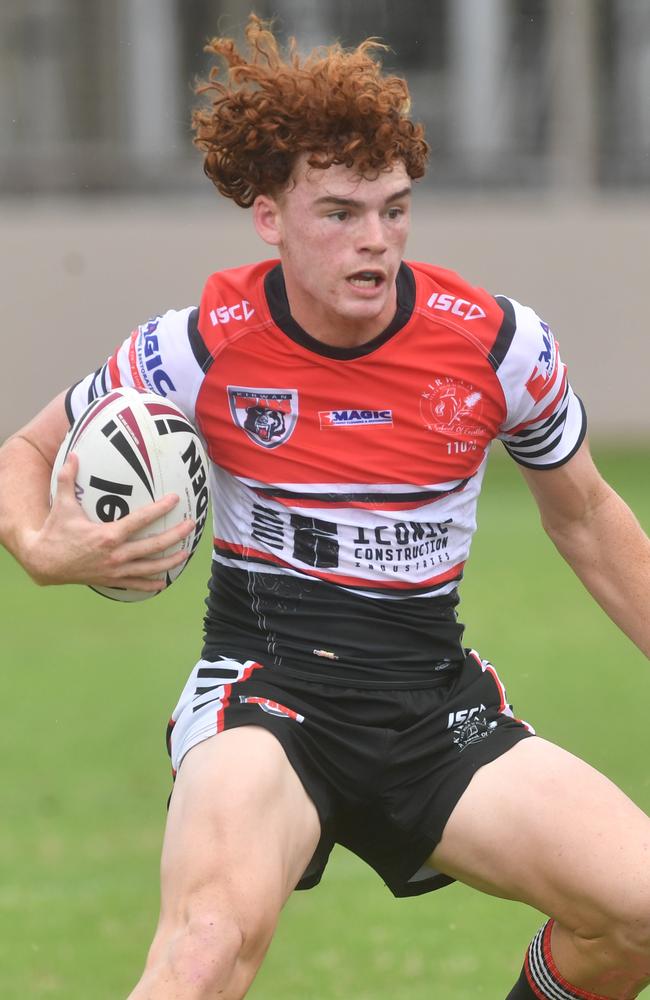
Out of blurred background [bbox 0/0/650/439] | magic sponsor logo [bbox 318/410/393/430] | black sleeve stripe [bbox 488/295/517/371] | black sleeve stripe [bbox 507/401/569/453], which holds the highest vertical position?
black sleeve stripe [bbox 488/295/517/371]

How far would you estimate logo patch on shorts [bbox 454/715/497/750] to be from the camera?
4.20m

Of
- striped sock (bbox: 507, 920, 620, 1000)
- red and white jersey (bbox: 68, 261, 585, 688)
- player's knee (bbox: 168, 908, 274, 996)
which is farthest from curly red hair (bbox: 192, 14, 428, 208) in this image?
striped sock (bbox: 507, 920, 620, 1000)

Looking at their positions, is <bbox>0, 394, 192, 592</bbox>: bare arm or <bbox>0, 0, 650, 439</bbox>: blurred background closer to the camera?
<bbox>0, 394, 192, 592</bbox>: bare arm

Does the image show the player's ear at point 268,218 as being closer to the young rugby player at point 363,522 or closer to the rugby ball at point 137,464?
the young rugby player at point 363,522

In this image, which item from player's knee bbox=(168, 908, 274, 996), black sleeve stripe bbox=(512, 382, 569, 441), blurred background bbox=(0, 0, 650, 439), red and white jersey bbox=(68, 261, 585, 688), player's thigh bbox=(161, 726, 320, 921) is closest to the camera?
player's knee bbox=(168, 908, 274, 996)

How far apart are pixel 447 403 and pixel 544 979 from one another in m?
1.51

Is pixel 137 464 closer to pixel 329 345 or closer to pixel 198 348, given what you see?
pixel 198 348

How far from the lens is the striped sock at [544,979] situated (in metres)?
4.22

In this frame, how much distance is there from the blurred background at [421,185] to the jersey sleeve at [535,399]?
16664 mm

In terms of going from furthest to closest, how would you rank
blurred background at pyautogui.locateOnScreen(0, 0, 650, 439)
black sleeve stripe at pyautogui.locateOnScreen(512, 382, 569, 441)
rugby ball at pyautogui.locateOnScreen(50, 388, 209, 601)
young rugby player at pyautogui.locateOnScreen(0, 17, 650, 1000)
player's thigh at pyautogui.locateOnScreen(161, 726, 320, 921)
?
blurred background at pyautogui.locateOnScreen(0, 0, 650, 439), black sleeve stripe at pyautogui.locateOnScreen(512, 382, 569, 441), rugby ball at pyautogui.locateOnScreen(50, 388, 209, 601), young rugby player at pyautogui.locateOnScreen(0, 17, 650, 1000), player's thigh at pyautogui.locateOnScreen(161, 726, 320, 921)

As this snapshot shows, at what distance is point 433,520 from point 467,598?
26.9ft

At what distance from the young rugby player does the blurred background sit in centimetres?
1664

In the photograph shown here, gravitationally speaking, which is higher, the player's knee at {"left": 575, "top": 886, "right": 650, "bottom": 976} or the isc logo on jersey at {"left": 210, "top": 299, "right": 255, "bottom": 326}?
the isc logo on jersey at {"left": 210, "top": 299, "right": 255, "bottom": 326}

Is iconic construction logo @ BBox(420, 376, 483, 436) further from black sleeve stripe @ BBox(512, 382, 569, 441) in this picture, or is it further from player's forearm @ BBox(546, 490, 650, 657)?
player's forearm @ BBox(546, 490, 650, 657)
